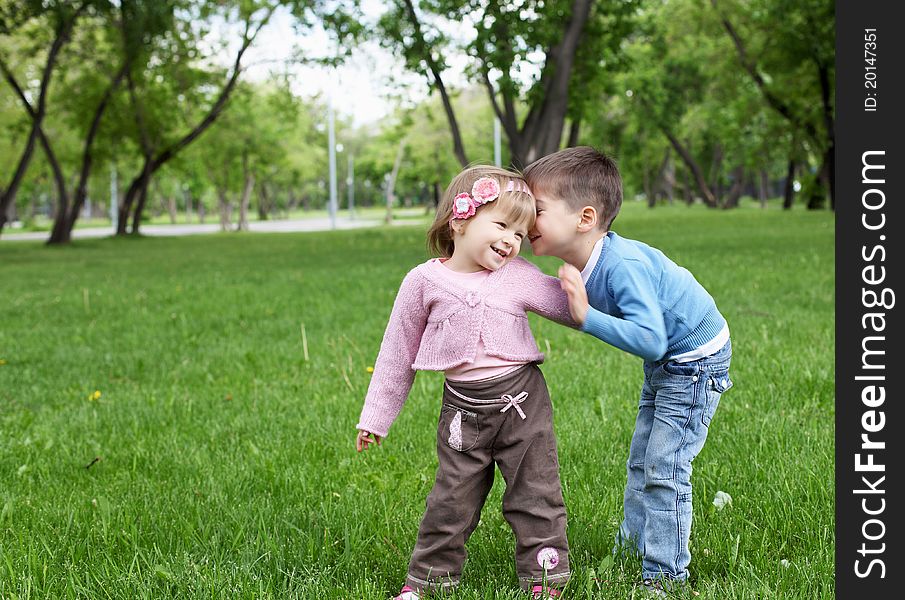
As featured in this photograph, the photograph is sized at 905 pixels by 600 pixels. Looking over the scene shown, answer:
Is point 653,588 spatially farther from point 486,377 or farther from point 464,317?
point 464,317

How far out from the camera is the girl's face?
267 cm

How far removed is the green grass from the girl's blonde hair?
1.13 meters

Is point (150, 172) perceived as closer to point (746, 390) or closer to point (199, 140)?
point (199, 140)

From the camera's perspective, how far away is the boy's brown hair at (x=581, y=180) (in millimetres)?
2680

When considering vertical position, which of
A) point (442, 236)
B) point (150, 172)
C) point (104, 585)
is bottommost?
point (104, 585)

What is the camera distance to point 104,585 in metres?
3.00

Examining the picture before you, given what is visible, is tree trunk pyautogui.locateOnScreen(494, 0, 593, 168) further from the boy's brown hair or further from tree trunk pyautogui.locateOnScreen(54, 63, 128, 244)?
tree trunk pyautogui.locateOnScreen(54, 63, 128, 244)

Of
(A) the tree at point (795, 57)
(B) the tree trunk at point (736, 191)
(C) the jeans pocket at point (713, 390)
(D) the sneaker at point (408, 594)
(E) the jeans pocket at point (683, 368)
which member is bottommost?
(D) the sneaker at point (408, 594)

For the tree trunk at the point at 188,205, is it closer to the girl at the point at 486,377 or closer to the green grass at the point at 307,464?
the green grass at the point at 307,464

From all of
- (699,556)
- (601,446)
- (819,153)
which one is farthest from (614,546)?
(819,153)

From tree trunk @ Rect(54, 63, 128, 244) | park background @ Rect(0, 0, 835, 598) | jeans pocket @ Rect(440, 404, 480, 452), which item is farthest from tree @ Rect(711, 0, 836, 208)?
jeans pocket @ Rect(440, 404, 480, 452)

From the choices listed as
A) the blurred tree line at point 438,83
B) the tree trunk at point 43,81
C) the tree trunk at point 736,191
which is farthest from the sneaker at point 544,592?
the tree trunk at point 736,191

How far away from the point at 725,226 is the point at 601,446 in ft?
68.5

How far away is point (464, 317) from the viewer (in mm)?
2723
